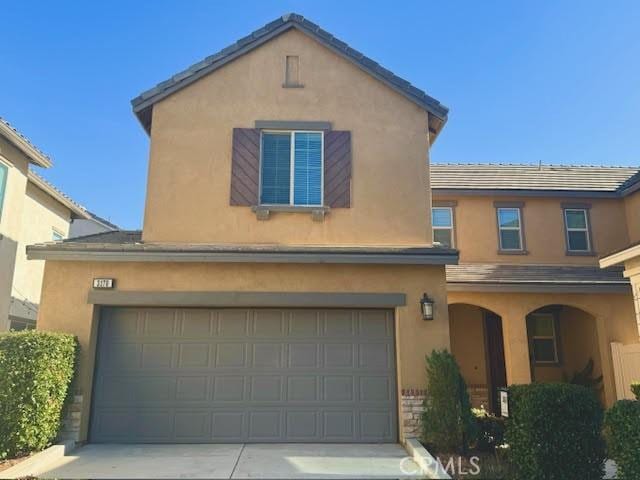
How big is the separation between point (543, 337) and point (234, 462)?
10.4 meters

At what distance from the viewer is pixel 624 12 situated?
404 inches

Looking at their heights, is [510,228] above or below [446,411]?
above

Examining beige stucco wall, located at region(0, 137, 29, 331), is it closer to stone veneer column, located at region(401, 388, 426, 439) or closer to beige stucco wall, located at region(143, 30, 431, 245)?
beige stucco wall, located at region(143, 30, 431, 245)

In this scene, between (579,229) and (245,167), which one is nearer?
(245,167)

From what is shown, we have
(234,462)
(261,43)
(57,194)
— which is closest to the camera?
(234,462)

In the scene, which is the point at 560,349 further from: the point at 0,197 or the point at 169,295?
the point at 0,197

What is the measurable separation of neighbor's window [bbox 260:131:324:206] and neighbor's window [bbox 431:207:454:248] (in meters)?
5.43

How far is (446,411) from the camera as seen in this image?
7.96 m

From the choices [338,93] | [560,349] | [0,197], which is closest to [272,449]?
[338,93]

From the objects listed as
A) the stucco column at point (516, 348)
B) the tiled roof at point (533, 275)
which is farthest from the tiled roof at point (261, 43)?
the stucco column at point (516, 348)

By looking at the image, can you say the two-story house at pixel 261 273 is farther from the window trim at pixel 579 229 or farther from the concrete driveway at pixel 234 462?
the window trim at pixel 579 229

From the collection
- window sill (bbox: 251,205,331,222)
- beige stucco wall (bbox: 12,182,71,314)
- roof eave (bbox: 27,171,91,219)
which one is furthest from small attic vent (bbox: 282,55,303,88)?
beige stucco wall (bbox: 12,182,71,314)

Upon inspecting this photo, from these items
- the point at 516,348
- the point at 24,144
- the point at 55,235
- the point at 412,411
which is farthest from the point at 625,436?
the point at 55,235

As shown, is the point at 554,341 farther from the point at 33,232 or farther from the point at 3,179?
the point at 33,232
